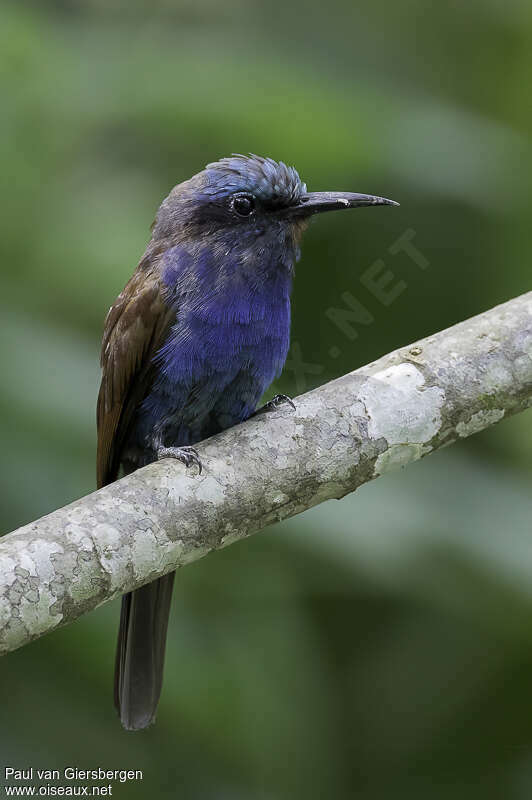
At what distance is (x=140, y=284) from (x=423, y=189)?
1.39m

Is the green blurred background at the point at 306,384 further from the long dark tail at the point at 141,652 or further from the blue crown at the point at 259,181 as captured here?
the blue crown at the point at 259,181

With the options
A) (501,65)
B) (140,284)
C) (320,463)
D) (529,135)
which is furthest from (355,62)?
(320,463)

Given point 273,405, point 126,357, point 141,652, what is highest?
point 126,357

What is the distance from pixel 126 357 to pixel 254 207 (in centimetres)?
58

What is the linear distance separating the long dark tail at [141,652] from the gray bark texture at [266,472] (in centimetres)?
66

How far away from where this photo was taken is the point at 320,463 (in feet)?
8.25

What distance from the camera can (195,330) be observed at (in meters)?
2.87

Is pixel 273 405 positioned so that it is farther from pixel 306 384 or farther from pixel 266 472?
pixel 306 384

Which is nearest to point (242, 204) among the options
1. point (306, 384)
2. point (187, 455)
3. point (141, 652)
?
point (187, 455)

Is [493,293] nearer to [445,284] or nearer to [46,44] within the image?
[445,284]

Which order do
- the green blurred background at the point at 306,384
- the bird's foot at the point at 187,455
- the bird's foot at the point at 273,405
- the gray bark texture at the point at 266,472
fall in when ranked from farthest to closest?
the green blurred background at the point at 306,384
the bird's foot at the point at 273,405
the bird's foot at the point at 187,455
the gray bark texture at the point at 266,472

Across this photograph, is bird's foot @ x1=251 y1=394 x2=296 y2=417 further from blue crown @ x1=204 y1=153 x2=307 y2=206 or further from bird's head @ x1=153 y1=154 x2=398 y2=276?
blue crown @ x1=204 y1=153 x2=307 y2=206

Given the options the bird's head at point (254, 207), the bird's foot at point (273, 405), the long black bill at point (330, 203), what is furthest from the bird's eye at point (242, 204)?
the bird's foot at point (273, 405)

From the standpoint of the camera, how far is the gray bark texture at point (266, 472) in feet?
7.03
